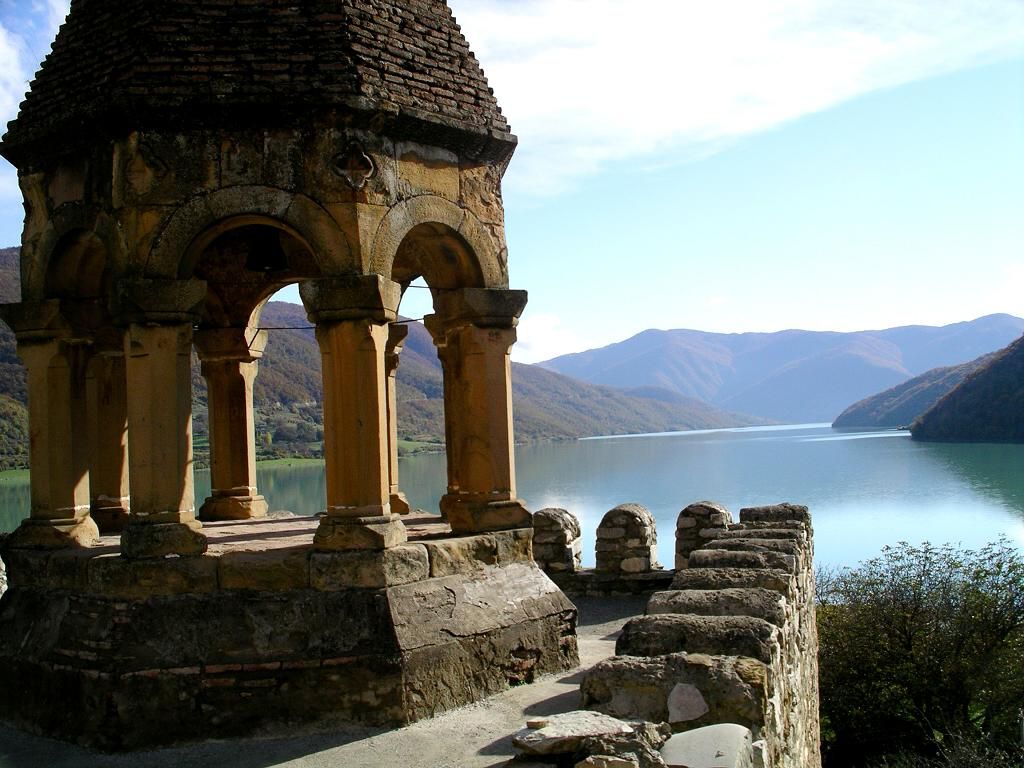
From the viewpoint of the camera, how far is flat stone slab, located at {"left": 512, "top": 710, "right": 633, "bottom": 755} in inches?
161

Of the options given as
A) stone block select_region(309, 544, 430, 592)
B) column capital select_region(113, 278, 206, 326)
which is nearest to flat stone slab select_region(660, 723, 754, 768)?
stone block select_region(309, 544, 430, 592)

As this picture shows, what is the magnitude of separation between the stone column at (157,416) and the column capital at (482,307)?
1626 mm

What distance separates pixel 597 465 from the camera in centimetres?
7450

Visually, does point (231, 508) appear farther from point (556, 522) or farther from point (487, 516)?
point (556, 522)

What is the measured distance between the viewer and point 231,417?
28.0 ft

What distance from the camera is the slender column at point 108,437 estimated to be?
7254mm

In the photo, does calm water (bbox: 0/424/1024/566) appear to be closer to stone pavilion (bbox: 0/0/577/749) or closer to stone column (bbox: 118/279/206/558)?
stone pavilion (bbox: 0/0/577/749)

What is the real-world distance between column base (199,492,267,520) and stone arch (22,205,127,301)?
2.39 m

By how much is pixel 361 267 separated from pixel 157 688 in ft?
8.51

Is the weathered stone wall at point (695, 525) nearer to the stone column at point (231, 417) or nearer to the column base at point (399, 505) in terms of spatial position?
the column base at point (399, 505)

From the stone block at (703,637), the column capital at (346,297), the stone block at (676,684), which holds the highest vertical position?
the column capital at (346,297)

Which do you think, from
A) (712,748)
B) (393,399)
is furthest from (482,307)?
(712,748)

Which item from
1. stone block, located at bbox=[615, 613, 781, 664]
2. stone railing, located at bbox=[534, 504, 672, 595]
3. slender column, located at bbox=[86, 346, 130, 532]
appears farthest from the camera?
stone railing, located at bbox=[534, 504, 672, 595]

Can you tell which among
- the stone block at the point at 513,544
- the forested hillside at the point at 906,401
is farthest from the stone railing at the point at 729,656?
the forested hillside at the point at 906,401
